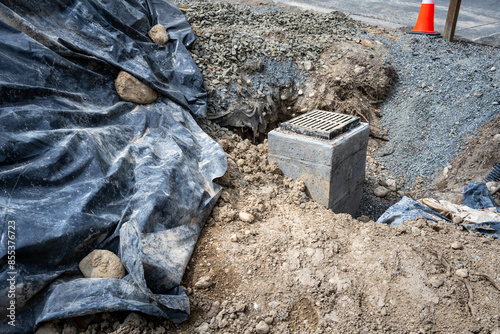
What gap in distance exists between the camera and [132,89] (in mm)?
3504

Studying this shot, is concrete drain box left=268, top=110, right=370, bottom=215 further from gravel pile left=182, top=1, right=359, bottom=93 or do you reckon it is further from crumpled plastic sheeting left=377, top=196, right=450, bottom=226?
gravel pile left=182, top=1, right=359, bottom=93

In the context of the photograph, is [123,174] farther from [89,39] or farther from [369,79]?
[369,79]

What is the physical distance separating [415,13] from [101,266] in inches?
352

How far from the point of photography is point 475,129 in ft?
15.5

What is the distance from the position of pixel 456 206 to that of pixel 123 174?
3.04m

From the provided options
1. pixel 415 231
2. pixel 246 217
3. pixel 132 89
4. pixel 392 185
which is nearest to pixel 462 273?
pixel 415 231

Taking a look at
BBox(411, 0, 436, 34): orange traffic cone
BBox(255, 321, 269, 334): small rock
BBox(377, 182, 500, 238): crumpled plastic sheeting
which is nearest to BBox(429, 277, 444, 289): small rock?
BBox(377, 182, 500, 238): crumpled plastic sheeting

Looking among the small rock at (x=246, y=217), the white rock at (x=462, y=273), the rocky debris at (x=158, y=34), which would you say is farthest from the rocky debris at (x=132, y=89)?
the white rock at (x=462, y=273)

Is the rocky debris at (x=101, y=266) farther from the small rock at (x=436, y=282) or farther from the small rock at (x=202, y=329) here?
the small rock at (x=436, y=282)

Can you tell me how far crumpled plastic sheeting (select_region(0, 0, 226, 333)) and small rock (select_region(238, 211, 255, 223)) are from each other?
26cm

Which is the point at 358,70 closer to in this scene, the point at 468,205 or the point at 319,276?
the point at 468,205

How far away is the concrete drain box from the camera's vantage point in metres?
3.65

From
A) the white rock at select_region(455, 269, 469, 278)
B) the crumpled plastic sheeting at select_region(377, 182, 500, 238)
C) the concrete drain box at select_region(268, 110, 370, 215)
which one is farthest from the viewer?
the concrete drain box at select_region(268, 110, 370, 215)

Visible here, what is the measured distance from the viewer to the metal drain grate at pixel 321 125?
3.70 metres
